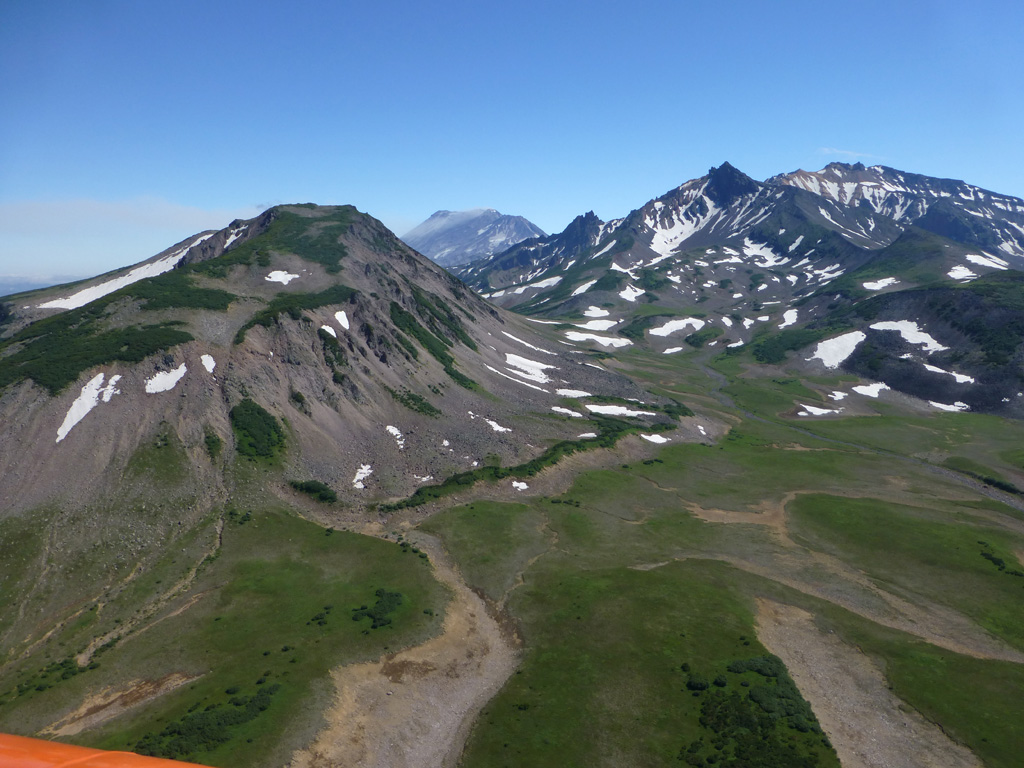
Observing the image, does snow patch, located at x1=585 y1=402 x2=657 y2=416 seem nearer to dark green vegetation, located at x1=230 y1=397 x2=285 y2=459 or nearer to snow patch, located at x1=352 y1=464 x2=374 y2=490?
snow patch, located at x1=352 y1=464 x2=374 y2=490

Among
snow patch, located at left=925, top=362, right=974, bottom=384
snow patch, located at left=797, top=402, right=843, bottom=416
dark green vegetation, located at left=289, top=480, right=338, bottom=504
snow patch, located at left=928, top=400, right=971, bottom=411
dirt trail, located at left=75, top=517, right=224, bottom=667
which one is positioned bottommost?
dirt trail, located at left=75, top=517, right=224, bottom=667

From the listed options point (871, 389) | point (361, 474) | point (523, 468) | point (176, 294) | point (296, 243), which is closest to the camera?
point (361, 474)

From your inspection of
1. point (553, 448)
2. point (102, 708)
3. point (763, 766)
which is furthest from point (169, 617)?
point (553, 448)

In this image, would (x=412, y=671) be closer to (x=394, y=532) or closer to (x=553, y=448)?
(x=394, y=532)

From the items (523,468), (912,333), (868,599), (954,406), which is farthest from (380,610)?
(912,333)

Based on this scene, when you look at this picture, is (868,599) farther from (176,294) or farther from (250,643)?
(176,294)

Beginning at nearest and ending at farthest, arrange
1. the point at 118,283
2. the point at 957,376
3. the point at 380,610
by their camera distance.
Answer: the point at 380,610 → the point at 957,376 → the point at 118,283

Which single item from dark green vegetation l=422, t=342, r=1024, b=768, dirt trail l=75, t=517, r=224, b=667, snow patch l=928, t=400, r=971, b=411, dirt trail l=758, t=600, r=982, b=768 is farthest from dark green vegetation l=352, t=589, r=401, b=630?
snow patch l=928, t=400, r=971, b=411
